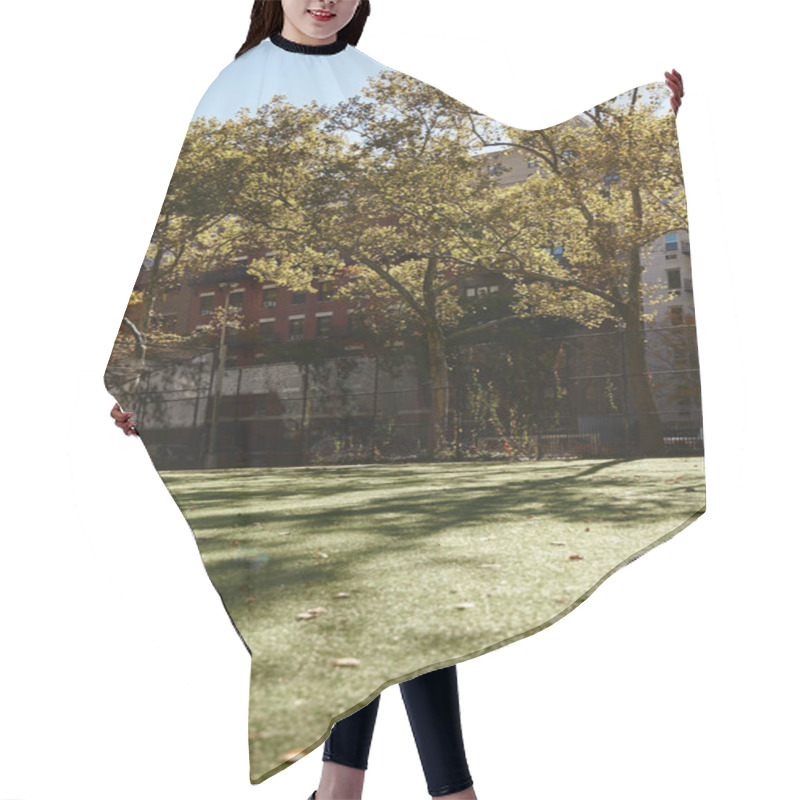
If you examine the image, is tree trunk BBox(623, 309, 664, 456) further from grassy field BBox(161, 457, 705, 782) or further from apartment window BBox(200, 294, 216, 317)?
apartment window BBox(200, 294, 216, 317)

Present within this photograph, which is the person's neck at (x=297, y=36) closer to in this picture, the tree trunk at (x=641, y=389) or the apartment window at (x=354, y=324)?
the apartment window at (x=354, y=324)

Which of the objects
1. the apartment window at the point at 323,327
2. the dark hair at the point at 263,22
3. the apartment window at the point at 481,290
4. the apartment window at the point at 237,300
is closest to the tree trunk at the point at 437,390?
the apartment window at the point at 481,290

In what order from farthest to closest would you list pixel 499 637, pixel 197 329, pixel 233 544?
pixel 197 329, pixel 233 544, pixel 499 637

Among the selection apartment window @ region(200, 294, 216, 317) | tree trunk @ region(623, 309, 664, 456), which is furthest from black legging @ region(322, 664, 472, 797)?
apartment window @ region(200, 294, 216, 317)

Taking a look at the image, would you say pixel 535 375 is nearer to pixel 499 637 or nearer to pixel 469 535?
pixel 469 535

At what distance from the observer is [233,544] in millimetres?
2119

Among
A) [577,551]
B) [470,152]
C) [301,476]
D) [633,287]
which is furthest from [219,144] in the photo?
[577,551]

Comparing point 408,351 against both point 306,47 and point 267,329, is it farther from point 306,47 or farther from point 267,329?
point 306,47

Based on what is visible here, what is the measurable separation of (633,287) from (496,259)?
461 mm

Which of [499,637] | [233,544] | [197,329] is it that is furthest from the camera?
[197,329]

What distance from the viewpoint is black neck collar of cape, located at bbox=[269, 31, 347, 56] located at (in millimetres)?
2459

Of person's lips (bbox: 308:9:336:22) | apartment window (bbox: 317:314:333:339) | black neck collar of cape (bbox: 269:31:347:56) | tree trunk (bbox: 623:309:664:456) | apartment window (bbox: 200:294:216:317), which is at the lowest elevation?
tree trunk (bbox: 623:309:664:456)

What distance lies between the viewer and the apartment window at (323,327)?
7.74 feet

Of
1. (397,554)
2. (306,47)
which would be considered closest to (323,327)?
(397,554)
